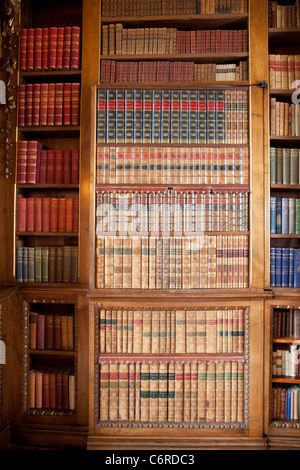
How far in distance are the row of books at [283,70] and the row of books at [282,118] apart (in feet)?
0.41

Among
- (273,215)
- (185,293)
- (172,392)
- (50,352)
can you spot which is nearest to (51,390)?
(50,352)

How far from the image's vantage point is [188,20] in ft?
7.08

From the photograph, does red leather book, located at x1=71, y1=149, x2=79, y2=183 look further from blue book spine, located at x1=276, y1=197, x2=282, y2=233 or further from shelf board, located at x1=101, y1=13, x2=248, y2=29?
blue book spine, located at x1=276, y1=197, x2=282, y2=233

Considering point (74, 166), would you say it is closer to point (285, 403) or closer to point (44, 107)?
point (44, 107)

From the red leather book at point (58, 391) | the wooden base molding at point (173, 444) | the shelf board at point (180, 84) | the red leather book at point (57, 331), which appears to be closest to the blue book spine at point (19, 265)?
the red leather book at point (57, 331)

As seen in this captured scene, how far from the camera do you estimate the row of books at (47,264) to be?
2238mm

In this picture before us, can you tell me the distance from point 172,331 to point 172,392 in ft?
1.20

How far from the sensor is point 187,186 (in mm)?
2031

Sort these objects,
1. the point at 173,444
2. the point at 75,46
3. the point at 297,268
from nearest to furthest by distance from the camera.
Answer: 1. the point at 173,444
2. the point at 297,268
3. the point at 75,46

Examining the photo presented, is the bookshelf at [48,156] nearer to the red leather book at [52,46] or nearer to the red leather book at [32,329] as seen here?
the red leather book at [52,46]

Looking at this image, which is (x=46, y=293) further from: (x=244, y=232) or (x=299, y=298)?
(x=299, y=298)

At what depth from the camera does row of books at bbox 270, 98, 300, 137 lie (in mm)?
2125
